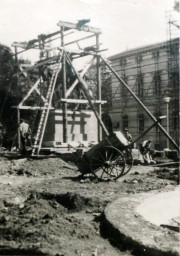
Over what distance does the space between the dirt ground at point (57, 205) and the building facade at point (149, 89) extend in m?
19.1

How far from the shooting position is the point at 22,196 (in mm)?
8984

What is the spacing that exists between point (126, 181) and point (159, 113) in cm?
2403

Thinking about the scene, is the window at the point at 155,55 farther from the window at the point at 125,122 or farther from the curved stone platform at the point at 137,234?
the curved stone platform at the point at 137,234

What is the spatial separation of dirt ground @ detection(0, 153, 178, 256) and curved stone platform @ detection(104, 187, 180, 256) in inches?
6.5

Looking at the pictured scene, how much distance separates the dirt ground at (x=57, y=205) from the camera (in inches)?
205

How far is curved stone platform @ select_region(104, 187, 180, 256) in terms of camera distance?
4965 mm

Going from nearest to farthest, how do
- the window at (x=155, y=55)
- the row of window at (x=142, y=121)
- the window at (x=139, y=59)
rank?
the row of window at (x=142, y=121) → the window at (x=155, y=55) → the window at (x=139, y=59)

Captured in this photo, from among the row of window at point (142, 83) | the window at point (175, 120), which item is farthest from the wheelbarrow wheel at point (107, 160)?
the row of window at point (142, 83)

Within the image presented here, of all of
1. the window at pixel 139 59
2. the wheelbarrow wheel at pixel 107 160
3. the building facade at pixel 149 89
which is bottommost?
the wheelbarrow wheel at pixel 107 160

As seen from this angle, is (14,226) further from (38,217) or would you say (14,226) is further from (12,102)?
(12,102)

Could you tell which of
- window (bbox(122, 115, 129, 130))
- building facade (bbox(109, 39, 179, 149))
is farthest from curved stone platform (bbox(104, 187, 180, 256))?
window (bbox(122, 115, 129, 130))

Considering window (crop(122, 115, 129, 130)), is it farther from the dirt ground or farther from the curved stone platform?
the curved stone platform

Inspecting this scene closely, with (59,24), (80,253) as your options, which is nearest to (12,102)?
A: (59,24)

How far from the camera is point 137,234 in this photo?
5.45 metres
